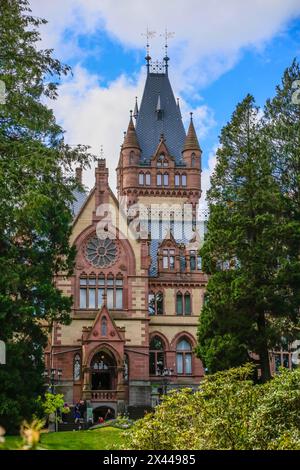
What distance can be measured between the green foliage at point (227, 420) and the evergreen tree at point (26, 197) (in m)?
6.29

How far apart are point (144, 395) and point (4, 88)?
29.7 metres

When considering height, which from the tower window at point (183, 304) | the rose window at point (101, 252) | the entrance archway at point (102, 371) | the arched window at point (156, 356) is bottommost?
the entrance archway at point (102, 371)

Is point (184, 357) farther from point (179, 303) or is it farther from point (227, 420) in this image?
point (227, 420)

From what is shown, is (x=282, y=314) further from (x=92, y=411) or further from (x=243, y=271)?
(x=92, y=411)

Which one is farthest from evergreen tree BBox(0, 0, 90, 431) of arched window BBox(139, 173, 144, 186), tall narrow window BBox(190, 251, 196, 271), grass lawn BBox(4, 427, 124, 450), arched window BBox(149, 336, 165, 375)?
arched window BBox(139, 173, 144, 186)

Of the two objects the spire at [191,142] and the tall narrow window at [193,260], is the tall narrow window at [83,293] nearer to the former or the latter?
the tall narrow window at [193,260]

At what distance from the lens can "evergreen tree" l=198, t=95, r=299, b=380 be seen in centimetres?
2961

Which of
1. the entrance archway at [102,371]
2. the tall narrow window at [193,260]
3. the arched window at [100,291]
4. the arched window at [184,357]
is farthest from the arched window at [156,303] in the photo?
the entrance archway at [102,371]

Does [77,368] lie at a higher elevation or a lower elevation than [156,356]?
lower

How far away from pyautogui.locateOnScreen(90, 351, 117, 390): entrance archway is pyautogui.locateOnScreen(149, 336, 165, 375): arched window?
4089mm

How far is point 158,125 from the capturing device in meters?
65.6

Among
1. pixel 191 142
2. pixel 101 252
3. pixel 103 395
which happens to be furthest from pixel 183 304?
pixel 191 142

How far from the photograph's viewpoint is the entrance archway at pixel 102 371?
4609 cm

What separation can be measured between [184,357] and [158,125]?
24.0 m
